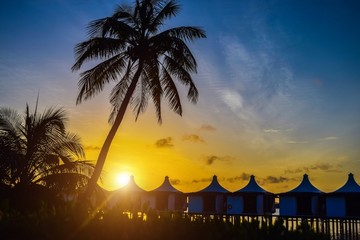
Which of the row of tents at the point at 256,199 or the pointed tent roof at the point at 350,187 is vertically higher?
the pointed tent roof at the point at 350,187

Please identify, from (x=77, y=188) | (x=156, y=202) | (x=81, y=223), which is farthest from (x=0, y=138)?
(x=156, y=202)

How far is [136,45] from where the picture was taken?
1897cm

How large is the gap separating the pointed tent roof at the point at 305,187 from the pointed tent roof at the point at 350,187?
6.11 ft

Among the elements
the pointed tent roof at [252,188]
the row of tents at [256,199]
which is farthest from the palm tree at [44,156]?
the pointed tent roof at [252,188]

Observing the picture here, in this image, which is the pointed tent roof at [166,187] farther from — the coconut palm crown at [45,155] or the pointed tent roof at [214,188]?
the coconut palm crown at [45,155]

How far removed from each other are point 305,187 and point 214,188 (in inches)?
328

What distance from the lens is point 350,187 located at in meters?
33.2

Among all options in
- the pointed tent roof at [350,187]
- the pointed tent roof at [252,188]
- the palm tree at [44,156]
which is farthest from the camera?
the pointed tent roof at [252,188]

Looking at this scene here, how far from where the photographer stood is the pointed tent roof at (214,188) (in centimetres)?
3841

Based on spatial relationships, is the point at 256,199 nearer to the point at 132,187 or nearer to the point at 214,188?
the point at 214,188

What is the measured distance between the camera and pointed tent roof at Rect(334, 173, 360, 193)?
108 feet

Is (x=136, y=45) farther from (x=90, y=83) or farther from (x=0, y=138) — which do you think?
(x=0, y=138)

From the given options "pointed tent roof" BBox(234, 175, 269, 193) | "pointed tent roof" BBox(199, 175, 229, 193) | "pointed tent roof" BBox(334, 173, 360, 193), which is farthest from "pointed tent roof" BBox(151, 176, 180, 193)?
"pointed tent roof" BBox(334, 173, 360, 193)

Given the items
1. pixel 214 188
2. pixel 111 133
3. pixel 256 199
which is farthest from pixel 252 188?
pixel 111 133
